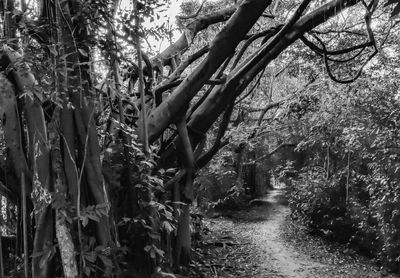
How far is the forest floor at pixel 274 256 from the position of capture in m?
7.82

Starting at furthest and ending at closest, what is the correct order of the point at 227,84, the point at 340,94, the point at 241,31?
1. the point at 340,94
2. the point at 227,84
3. the point at 241,31

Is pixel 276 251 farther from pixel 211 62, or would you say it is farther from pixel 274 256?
pixel 211 62

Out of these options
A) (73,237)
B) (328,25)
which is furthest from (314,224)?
(73,237)

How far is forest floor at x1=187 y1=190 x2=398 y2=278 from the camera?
7824mm

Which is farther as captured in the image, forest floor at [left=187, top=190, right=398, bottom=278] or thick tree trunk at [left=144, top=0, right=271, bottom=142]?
forest floor at [left=187, top=190, right=398, bottom=278]

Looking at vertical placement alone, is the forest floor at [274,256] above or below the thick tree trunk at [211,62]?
below

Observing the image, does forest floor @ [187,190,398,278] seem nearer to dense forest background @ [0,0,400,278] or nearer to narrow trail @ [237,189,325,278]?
narrow trail @ [237,189,325,278]

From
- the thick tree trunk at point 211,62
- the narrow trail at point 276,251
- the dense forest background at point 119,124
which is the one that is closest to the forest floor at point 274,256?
the narrow trail at point 276,251

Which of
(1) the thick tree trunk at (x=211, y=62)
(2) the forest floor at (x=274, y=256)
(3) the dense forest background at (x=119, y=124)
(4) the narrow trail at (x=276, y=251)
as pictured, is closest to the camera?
(3) the dense forest background at (x=119, y=124)

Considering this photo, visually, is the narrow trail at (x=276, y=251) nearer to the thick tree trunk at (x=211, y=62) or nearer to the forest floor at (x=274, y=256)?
the forest floor at (x=274, y=256)

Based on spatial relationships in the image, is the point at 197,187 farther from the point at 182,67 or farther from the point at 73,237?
the point at 73,237

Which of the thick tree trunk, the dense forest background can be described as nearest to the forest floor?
the dense forest background

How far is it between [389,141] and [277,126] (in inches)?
213

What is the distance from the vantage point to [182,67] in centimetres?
609
